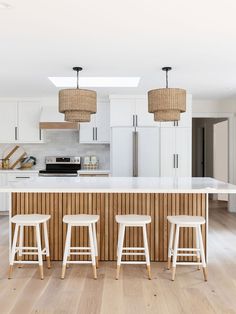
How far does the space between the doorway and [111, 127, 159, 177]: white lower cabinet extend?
2646 millimetres

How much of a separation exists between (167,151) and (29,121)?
284 centimetres

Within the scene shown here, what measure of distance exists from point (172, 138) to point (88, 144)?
1813 millimetres

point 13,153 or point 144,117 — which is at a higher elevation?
Answer: point 144,117

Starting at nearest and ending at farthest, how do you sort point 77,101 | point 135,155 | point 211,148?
point 77,101
point 135,155
point 211,148

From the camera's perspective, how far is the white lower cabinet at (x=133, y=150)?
6312 mm

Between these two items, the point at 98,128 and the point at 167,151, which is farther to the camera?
the point at 98,128

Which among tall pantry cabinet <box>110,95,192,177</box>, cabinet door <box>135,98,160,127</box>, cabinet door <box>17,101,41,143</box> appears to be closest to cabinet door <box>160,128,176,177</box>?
tall pantry cabinet <box>110,95,192,177</box>

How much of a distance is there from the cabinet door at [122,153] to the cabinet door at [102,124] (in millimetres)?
436

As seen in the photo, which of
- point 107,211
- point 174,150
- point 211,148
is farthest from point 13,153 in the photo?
point 211,148

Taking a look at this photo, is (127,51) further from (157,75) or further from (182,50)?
(157,75)

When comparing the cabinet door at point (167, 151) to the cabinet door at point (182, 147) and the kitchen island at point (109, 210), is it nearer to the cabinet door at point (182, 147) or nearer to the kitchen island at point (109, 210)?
the cabinet door at point (182, 147)

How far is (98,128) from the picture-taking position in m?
6.73

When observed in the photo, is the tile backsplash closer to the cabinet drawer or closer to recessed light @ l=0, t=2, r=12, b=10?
the cabinet drawer

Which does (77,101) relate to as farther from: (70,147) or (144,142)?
(70,147)
